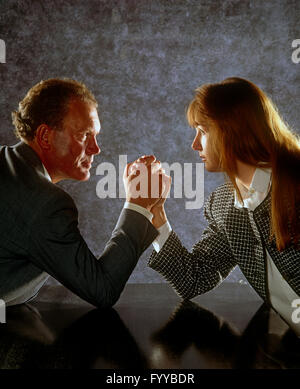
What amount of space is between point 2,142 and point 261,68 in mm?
1868

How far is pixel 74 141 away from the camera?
117 cm

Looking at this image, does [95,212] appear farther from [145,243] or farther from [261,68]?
[145,243]

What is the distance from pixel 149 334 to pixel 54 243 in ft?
0.88

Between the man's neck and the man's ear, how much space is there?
504mm

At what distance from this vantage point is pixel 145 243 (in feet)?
3.30

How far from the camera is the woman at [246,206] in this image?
102cm

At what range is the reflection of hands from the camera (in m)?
1.04

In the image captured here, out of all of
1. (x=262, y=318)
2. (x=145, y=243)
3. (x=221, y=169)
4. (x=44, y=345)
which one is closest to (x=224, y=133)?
(x=221, y=169)

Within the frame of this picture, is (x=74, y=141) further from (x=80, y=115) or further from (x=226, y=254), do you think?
(x=226, y=254)
